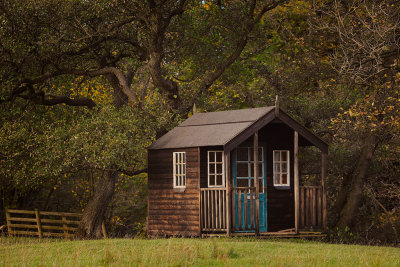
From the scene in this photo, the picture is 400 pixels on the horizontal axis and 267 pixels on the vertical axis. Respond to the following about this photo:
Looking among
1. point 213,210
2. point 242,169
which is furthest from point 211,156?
point 213,210

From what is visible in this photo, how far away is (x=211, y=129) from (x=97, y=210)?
7085mm

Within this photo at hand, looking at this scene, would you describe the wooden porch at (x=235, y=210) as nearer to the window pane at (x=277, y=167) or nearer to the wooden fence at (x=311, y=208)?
the wooden fence at (x=311, y=208)

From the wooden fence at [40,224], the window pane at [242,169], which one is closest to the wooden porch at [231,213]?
the window pane at [242,169]

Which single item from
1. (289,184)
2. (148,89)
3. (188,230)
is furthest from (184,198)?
(148,89)

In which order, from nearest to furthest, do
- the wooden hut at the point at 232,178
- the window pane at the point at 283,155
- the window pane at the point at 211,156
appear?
the wooden hut at the point at 232,178, the window pane at the point at 211,156, the window pane at the point at 283,155

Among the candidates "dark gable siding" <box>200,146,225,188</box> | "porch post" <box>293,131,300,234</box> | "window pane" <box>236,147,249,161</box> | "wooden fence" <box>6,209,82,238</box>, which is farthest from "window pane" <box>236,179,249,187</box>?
"wooden fence" <box>6,209,82,238</box>

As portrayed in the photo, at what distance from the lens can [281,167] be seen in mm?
21500

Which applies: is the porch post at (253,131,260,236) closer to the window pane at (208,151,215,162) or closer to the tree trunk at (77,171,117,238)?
the window pane at (208,151,215,162)

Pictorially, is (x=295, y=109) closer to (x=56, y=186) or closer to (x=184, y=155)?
A: (x=184, y=155)

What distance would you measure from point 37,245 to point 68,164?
4273 mm

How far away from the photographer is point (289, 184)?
21.6 metres

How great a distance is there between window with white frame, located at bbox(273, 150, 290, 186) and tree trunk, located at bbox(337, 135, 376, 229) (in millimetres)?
4751

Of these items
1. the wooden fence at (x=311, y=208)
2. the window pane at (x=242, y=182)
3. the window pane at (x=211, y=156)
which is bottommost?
the wooden fence at (x=311, y=208)

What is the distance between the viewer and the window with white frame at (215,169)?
19609 mm
